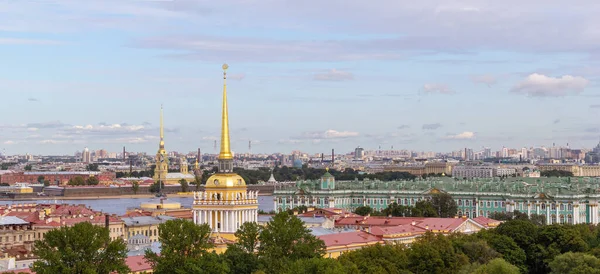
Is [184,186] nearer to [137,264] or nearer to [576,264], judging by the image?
[576,264]

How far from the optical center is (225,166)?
40531mm

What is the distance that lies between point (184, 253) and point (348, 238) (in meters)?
13.4

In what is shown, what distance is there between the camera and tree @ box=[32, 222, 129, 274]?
27875 millimetres

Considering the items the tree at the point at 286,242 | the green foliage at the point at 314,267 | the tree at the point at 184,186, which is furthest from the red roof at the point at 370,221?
the tree at the point at 184,186

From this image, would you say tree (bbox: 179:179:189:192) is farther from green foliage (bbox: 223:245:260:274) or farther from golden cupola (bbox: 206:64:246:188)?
green foliage (bbox: 223:245:260:274)

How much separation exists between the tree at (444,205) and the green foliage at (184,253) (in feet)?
128

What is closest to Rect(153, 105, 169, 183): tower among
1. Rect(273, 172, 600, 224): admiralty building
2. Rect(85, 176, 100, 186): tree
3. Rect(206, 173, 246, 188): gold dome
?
Rect(85, 176, 100, 186): tree

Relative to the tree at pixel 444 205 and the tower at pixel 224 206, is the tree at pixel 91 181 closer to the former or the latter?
the tree at pixel 444 205

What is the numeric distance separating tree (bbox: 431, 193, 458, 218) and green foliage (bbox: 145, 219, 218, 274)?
1536 inches

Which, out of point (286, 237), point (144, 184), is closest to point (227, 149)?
point (286, 237)

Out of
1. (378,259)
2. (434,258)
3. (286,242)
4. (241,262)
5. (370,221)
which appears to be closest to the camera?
(241,262)

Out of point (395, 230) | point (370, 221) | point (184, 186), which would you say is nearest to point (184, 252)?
point (395, 230)

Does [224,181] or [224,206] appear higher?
[224,181]

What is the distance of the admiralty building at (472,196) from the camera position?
7131 cm
